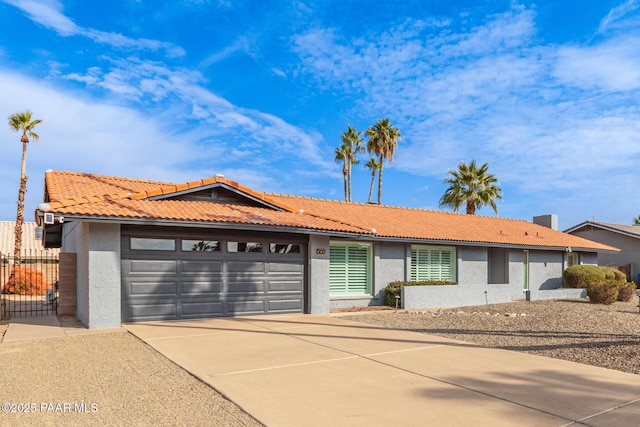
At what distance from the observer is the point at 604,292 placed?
1884 cm

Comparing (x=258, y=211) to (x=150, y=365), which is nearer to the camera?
(x=150, y=365)

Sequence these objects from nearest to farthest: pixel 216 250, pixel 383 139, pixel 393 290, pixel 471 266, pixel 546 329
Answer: pixel 546 329 < pixel 216 250 < pixel 393 290 < pixel 471 266 < pixel 383 139

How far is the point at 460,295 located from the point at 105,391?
14.8m

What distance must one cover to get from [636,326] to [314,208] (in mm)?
11705

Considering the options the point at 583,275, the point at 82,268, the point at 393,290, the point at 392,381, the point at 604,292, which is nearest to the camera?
the point at 392,381

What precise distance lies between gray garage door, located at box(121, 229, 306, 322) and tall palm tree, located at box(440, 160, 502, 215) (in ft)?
68.9

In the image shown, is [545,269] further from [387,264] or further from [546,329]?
[546,329]

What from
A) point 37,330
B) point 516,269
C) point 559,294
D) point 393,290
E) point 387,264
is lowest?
point 559,294

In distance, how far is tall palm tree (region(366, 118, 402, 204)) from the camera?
137 feet

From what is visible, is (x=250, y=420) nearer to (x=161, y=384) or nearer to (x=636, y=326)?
(x=161, y=384)

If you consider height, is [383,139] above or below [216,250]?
above

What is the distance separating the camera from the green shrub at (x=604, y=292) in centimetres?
1880

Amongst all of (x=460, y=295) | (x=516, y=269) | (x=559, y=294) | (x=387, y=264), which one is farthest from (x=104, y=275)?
(x=559, y=294)

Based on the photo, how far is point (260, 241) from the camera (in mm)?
13750
